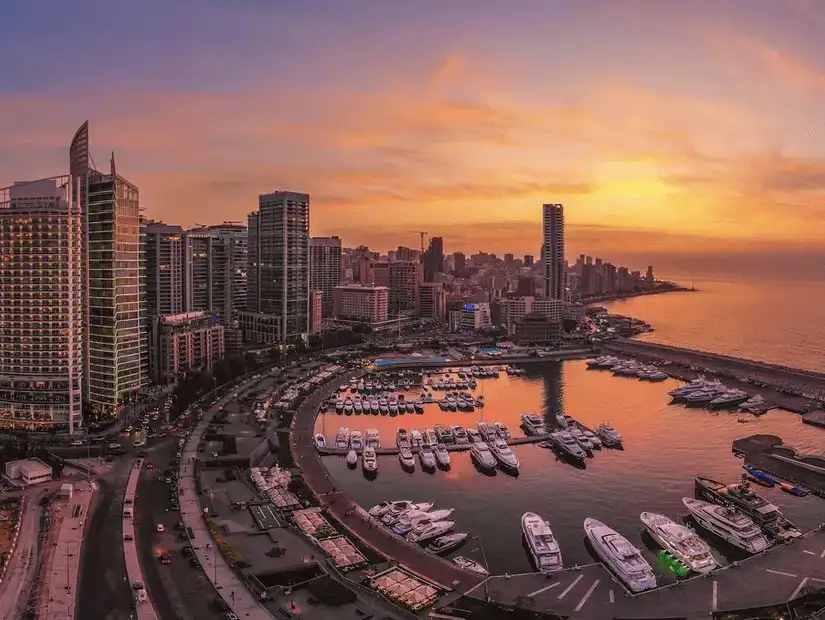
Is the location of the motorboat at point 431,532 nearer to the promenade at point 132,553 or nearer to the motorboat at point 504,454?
the motorboat at point 504,454

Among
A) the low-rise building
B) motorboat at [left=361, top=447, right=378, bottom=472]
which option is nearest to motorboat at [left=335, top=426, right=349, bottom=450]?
motorboat at [left=361, top=447, right=378, bottom=472]

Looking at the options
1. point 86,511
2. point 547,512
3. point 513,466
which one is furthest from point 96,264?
point 547,512

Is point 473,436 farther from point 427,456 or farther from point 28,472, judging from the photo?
point 28,472

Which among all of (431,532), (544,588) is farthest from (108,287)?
(544,588)

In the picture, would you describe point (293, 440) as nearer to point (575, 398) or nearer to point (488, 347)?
point (575, 398)

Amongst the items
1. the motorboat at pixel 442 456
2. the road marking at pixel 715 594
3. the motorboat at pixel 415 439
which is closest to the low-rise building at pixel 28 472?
the motorboat at pixel 415 439
